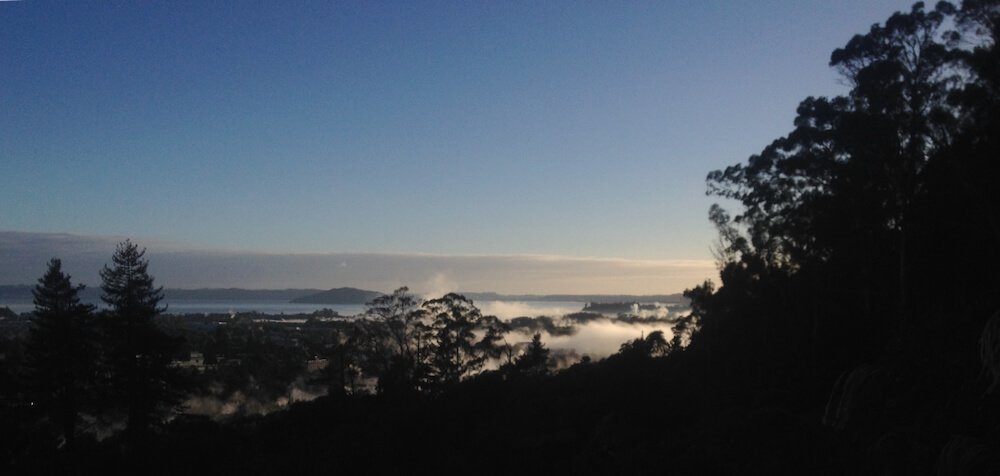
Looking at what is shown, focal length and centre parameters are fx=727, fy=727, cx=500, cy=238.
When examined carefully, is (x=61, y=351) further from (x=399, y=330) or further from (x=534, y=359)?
(x=534, y=359)

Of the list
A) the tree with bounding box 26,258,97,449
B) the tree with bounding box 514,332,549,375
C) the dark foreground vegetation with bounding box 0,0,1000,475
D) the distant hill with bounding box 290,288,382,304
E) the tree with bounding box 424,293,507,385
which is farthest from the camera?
the distant hill with bounding box 290,288,382,304

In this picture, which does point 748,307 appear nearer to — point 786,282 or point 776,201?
point 786,282

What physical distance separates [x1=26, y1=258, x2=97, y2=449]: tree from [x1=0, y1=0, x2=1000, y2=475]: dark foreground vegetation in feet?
0.39

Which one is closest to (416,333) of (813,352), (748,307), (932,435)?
(748,307)

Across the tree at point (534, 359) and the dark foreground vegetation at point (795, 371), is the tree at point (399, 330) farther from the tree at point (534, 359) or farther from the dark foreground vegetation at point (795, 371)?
the dark foreground vegetation at point (795, 371)

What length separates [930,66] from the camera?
2244 centimetres

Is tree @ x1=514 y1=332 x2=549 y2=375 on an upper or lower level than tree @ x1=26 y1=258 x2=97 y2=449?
lower

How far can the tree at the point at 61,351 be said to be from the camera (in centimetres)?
3161

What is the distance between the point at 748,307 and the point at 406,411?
22.7m

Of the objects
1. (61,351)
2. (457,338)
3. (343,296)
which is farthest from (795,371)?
(343,296)

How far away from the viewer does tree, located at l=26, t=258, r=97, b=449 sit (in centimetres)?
3161

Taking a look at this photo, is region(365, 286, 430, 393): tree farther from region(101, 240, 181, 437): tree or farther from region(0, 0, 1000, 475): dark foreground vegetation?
region(101, 240, 181, 437): tree

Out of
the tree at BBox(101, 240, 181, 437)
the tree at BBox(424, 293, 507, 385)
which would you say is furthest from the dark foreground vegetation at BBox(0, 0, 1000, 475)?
the tree at BBox(424, 293, 507, 385)

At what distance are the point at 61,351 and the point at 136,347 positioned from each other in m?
3.25
